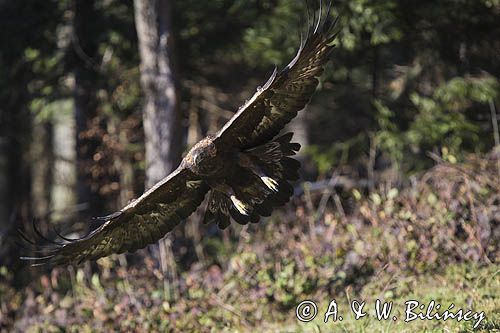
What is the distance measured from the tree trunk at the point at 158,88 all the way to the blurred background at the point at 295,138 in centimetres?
2

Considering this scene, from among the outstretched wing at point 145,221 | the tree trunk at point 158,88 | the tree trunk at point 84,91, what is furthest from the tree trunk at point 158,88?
the outstretched wing at point 145,221

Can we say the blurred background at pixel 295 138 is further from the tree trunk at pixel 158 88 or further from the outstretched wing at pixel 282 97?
the outstretched wing at pixel 282 97

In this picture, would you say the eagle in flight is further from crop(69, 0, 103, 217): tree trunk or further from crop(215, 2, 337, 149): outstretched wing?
crop(69, 0, 103, 217): tree trunk

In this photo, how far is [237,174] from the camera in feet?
23.1

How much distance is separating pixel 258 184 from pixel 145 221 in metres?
1.16

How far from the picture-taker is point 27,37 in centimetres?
1135

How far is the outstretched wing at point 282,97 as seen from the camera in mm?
6305

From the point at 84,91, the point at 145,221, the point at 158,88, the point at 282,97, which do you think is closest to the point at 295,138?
the point at 84,91

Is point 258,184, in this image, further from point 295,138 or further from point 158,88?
point 295,138

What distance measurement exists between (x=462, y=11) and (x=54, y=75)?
19.9 feet

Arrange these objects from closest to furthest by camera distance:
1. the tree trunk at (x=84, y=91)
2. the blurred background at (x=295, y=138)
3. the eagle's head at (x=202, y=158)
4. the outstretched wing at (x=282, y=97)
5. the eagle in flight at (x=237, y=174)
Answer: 1. the outstretched wing at (x=282, y=97)
2. the eagle in flight at (x=237, y=174)
3. the eagle's head at (x=202, y=158)
4. the blurred background at (x=295, y=138)
5. the tree trunk at (x=84, y=91)

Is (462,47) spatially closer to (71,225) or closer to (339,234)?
(339,234)

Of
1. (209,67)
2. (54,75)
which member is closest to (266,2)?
(209,67)

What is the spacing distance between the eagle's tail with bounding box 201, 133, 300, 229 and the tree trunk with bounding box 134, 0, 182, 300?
9.79 feet
